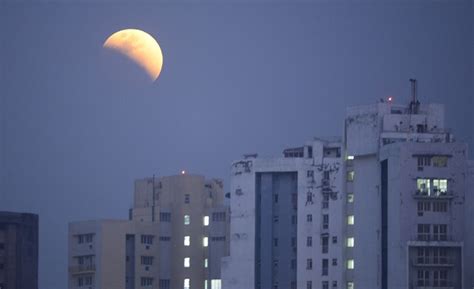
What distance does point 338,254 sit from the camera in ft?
481

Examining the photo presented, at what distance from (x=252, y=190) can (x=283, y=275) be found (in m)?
7.84

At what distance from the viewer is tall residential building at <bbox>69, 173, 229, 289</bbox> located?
6230 inches

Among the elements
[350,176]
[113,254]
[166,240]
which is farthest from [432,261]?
[166,240]

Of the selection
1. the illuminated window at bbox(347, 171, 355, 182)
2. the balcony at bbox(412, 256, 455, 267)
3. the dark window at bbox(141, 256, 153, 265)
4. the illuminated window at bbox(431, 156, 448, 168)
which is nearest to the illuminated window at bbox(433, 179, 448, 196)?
the illuminated window at bbox(431, 156, 448, 168)

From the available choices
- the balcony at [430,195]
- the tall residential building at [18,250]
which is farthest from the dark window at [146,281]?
the balcony at [430,195]

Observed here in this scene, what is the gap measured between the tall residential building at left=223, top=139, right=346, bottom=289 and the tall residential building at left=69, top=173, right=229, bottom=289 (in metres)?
8.14

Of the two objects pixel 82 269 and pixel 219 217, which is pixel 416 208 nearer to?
pixel 219 217

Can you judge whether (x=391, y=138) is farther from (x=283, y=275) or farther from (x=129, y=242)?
(x=129, y=242)

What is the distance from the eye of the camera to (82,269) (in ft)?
520

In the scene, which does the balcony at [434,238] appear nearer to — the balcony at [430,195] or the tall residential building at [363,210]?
the tall residential building at [363,210]

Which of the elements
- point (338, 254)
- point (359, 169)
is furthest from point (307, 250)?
point (359, 169)

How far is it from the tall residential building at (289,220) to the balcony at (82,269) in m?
12.1

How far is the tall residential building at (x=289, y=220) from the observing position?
147 metres

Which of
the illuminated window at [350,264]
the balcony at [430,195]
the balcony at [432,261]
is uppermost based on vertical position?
the balcony at [430,195]
